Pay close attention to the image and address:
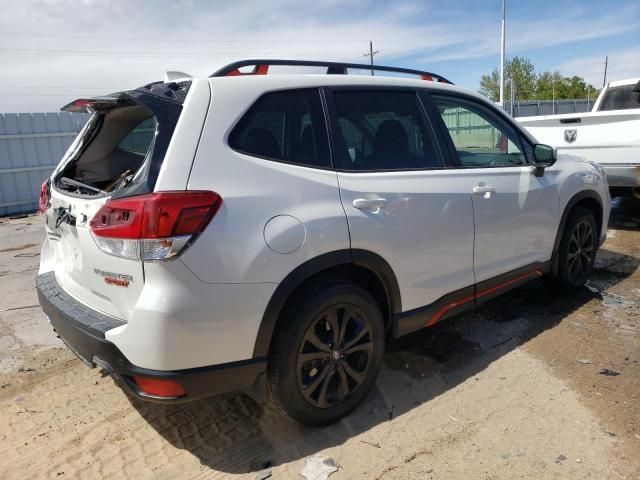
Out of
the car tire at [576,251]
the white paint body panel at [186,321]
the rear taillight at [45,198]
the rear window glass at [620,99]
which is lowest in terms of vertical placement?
the car tire at [576,251]

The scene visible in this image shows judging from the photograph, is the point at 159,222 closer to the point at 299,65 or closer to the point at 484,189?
the point at 299,65

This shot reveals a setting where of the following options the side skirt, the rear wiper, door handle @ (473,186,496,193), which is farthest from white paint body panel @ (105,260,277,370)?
door handle @ (473,186,496,193)

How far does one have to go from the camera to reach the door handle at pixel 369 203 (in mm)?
2699

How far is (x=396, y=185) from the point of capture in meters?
2.91

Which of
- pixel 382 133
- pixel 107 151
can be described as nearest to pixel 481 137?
pixel 382 133

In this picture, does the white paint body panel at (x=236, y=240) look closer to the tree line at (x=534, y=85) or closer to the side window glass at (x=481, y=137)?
the side window glass at (x=481, y=137)

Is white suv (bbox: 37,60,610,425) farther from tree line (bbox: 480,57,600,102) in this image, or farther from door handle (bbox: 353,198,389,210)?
tree line (bbox: 480,57,600,102)

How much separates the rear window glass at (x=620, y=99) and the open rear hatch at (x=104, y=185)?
8074mm

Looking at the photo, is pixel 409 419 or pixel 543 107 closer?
pixel 409 419

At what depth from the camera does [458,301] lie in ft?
11.2

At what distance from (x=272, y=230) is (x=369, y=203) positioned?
63 centimetres

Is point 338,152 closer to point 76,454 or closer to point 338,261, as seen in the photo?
point 338,261

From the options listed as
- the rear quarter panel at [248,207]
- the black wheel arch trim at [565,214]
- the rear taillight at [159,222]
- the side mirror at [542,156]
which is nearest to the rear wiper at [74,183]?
the rear taillight at [159,222]

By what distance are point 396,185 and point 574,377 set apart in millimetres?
1738
